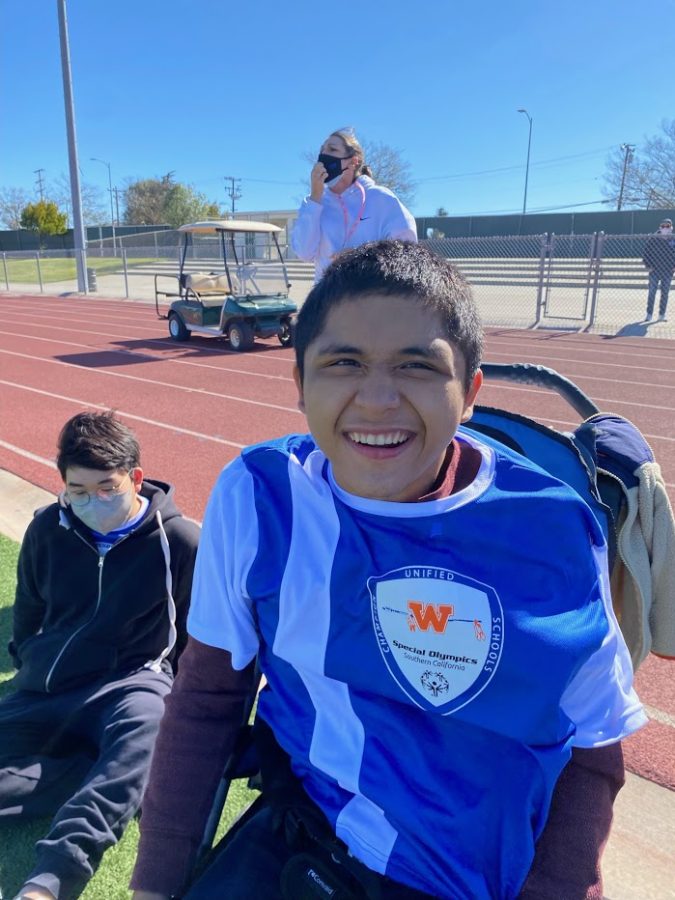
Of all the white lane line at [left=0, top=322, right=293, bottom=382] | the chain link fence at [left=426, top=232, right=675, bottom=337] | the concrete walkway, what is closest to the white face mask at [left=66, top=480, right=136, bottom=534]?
the concrete walkway

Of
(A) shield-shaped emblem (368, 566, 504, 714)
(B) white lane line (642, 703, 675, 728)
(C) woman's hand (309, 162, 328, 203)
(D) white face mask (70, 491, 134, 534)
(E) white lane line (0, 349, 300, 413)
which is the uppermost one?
(C) woman's hand (309, 162, 328, 203)

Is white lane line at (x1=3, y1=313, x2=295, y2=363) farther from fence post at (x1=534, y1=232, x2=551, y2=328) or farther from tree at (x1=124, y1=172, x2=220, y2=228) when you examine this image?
tree at (x1=124, y1=172, x2=220, y2=228)

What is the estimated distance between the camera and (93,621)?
→ 7.50ft

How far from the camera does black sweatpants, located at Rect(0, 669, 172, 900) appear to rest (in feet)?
5.83

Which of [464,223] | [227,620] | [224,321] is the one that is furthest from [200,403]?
[464,223]

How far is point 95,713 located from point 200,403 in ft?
17.7

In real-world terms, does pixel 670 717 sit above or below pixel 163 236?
below

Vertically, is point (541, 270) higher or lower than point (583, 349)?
higher

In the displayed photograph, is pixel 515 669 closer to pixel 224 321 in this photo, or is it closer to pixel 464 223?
pixel 224 321

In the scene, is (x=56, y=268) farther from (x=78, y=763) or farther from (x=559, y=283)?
(x=78, y=763)

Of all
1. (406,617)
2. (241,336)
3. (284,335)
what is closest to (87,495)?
(406,617)

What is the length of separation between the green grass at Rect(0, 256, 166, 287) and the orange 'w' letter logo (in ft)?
110

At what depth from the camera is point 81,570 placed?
233 centimetres

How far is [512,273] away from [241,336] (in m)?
16.4
